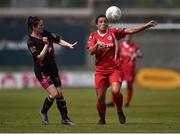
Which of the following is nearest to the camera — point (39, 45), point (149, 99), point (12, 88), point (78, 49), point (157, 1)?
point (39, 45)

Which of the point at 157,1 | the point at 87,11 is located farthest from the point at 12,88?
the point at 87,11

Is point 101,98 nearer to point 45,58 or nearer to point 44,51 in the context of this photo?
point 45,58

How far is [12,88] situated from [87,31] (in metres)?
7.24

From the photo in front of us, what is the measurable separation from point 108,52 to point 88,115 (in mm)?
3979

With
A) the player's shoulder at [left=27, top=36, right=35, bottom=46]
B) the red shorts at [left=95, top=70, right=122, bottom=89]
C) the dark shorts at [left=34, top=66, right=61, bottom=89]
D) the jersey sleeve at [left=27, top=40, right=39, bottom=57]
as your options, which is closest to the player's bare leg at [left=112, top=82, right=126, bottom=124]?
the red shorts at [left=95, top=70, right=122, bottom=89]

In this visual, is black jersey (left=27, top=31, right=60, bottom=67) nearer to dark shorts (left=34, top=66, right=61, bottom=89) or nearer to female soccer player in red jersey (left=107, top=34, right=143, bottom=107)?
dark shorts (left=34, top=66, right=61, bottom=89)

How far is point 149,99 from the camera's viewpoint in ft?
96.2

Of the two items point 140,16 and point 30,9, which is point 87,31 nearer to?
point 140,16

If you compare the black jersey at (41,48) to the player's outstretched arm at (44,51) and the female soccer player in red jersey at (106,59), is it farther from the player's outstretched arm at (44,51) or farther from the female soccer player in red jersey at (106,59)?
the female soccer player in red jersey at (106,59)

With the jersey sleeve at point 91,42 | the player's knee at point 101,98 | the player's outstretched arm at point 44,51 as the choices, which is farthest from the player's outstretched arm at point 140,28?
the player's outstretched arm at point 44,51

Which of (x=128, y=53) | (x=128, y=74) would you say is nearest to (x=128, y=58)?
(x=128, y=53)

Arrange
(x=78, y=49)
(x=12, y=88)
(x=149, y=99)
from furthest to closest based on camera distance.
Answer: (x=78, y=49) → (x=12, y=88) → (x=149, y=99)

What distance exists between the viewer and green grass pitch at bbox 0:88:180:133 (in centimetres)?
1596

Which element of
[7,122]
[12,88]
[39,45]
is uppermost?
[39,45]
